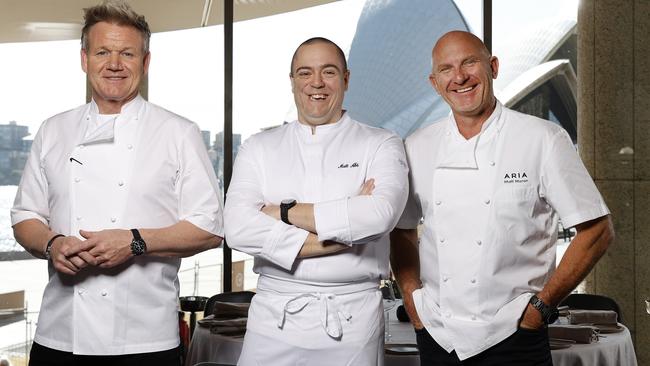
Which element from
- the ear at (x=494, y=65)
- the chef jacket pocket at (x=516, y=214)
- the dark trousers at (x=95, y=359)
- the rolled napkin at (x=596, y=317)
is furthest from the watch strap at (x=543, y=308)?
the rolled napkin at (x=596, y=317)

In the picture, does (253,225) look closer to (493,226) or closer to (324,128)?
(324,128)

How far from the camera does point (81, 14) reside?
537 cm

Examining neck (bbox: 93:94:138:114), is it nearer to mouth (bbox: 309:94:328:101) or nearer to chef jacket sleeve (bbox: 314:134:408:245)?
mouth (bbox: 309:94:328:101)

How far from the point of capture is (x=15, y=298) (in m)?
5.34

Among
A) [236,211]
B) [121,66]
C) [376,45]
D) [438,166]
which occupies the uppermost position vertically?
[376,45]

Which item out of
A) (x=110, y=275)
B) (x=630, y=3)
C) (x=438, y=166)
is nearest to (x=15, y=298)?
(x=110, y=275)

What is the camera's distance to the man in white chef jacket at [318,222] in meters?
1.92

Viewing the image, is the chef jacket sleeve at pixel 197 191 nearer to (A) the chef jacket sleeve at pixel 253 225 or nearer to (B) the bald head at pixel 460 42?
(A) the chef jacket sleeve at pixel 253 225

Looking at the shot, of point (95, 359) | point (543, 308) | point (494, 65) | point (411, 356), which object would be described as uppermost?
point (494, 65)

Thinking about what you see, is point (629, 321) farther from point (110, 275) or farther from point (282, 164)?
point (110, 275)

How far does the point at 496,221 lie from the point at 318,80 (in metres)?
0.62

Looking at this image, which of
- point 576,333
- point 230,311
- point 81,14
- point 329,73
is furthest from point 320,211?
point 81,14

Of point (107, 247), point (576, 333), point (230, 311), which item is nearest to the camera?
point (107, 247)

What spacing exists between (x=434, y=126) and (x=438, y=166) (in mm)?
164
